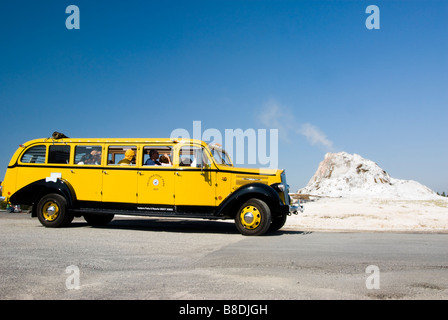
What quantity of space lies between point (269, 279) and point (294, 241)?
12.3ft

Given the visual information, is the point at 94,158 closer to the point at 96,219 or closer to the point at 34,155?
the point at 34,155

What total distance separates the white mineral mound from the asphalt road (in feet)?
58.6

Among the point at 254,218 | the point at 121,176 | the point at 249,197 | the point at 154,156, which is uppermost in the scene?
the point at 154,156

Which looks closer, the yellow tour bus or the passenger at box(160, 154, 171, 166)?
the yellow tour bus

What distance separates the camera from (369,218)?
47.0 ft

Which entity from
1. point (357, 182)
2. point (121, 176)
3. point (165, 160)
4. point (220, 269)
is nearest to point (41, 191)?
point (121, 176)

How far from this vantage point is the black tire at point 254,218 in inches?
354

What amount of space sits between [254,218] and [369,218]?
7.17 m

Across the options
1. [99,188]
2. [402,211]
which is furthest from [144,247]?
[402,211]

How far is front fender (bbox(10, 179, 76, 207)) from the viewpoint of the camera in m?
10.3

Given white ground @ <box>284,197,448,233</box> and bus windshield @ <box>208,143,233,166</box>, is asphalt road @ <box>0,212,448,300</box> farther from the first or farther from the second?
white ground @ <box>284,197,448,233</box>

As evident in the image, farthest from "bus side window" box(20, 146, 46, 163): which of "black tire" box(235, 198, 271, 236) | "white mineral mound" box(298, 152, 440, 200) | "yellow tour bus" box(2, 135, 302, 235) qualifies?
"white mineral mound" box(298, 152, 440, 200)

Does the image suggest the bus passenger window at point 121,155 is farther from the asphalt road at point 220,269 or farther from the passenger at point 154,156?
the asphalt road at point 220,269
